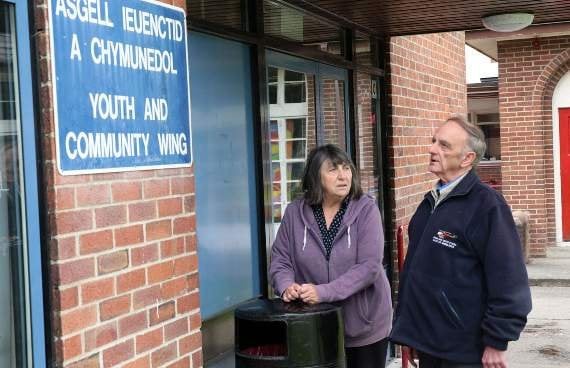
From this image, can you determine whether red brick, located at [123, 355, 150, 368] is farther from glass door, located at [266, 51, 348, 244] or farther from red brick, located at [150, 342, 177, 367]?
glass door, located at [266, 51, 348, 244]

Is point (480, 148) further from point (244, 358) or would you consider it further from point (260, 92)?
point (260, 92)

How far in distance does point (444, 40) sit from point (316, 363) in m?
6.20

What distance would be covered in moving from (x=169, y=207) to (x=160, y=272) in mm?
274

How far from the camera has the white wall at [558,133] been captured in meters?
12.6

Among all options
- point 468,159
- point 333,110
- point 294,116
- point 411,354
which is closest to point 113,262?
point 468,159

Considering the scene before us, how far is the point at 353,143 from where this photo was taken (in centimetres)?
671

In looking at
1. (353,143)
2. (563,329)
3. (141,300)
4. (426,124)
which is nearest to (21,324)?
(141,300)

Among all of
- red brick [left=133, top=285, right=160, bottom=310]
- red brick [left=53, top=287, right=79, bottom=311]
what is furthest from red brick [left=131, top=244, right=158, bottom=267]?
red brick [left=53, top=287, right=79, bottom=311]

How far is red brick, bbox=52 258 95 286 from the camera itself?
8.96ft

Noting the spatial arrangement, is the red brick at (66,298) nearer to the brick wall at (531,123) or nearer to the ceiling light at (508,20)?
the ceiling light at (508,20)

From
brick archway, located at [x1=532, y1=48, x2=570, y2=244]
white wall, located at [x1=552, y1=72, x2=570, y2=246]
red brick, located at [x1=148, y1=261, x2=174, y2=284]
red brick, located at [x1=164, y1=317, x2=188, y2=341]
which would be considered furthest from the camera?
white wall, located at [x1=552, y1=72, x2=570, y2=246]

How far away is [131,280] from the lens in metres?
3.12

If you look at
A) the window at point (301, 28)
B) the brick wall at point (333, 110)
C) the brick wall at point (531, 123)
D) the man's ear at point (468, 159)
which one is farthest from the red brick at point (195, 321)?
the brick wall at point (531, 123)

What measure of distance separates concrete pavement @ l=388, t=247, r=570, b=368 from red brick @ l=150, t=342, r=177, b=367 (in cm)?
393
